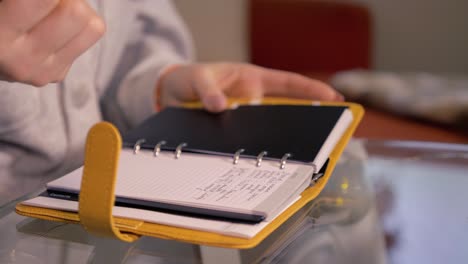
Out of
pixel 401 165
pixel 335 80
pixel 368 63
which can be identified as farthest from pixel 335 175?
pixel 368 63

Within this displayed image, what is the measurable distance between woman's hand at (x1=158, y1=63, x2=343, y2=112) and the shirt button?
0.10m

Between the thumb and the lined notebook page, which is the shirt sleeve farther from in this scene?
the lined notebook page

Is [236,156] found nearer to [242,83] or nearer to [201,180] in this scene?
[201,180]

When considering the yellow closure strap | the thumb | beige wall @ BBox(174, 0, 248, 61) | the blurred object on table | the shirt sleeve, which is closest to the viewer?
the yellow closure strap

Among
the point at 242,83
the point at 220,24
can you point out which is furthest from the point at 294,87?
the point at 220,24

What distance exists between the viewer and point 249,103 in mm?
608

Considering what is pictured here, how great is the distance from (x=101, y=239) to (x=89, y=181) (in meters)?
0.06

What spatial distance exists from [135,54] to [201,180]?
0.44 metres

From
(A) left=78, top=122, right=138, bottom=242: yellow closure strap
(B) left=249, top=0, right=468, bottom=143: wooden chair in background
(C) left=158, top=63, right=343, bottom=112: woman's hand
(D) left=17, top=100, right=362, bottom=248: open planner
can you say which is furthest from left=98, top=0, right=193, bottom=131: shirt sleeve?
(B) left=249, top=0, right=468, bottom=143: wooden chair in background

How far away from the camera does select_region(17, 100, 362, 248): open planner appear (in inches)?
14.0

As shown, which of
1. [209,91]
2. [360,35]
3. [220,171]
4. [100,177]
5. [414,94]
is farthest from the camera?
[360,35]

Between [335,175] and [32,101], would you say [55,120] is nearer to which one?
[32,101]

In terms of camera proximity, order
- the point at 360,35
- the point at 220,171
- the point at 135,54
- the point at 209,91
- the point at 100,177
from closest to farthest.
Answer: the point at 100,177
the point at 220,171
the point at 209,91
the point at 135,54
the point at 360,35

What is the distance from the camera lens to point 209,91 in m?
0.61
